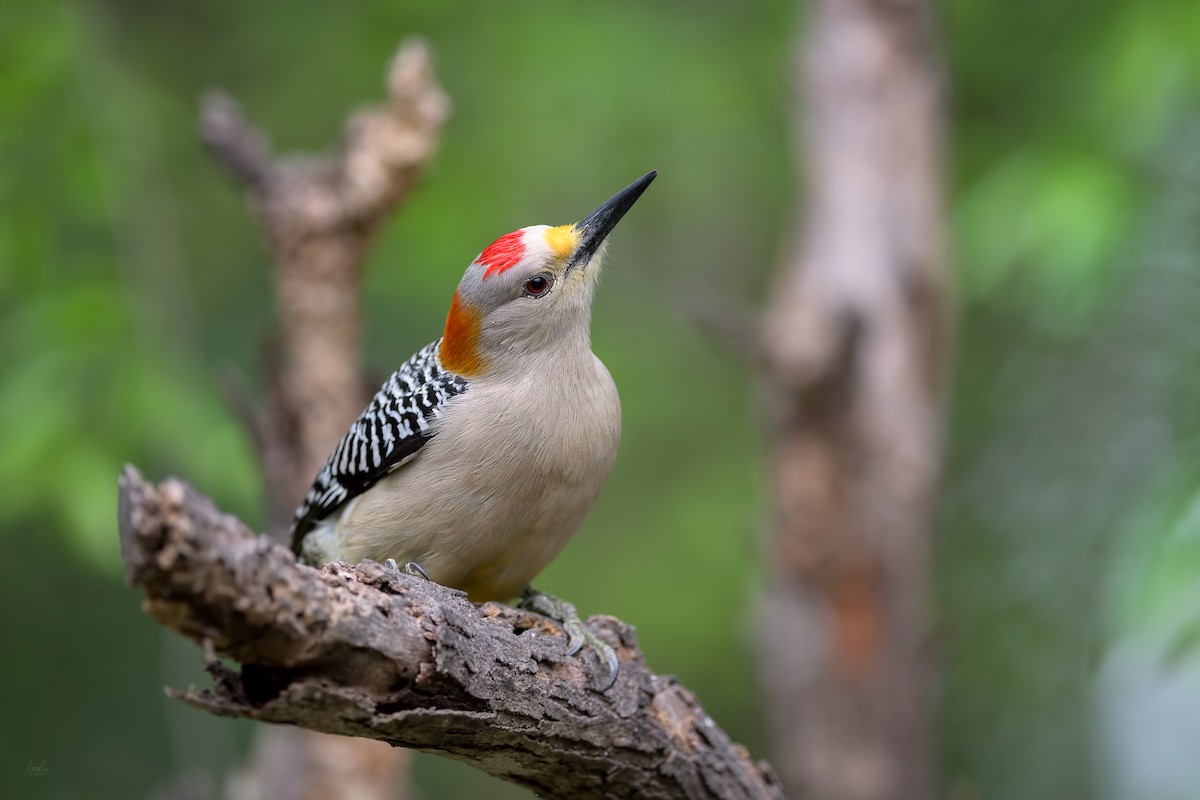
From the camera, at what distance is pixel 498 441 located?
12.8 ft

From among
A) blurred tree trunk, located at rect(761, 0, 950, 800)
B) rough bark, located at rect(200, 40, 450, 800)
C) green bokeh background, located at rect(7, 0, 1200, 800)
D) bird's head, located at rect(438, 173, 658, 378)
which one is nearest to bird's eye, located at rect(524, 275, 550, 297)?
bird's head, located at rect(438, 173, 658, 378)

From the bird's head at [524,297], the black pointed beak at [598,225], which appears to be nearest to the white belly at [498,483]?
the bird's head at [524,297]

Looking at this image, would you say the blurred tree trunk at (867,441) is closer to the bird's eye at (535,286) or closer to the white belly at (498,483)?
the bird's eye at (535,286)

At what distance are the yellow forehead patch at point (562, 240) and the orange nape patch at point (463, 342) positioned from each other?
345mm

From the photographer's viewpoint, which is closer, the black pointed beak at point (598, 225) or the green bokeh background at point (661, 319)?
the black pointed beak at point (598, 225)

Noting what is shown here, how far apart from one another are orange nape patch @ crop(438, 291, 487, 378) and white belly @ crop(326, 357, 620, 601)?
0.10m

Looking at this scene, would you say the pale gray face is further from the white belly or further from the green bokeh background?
Answer: the green bokeh background

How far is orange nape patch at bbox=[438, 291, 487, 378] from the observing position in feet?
13.9

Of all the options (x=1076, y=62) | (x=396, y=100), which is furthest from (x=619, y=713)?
(x=1076, y=62)

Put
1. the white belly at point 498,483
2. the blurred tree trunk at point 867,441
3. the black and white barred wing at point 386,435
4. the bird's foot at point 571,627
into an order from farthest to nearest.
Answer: the blurred tree trunk at point 867,441 < the black and white barred wing at point 386,435 < the white belly at point 498,483 < the bird's foot at point 571,627

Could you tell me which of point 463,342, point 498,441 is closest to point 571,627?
point 498,441

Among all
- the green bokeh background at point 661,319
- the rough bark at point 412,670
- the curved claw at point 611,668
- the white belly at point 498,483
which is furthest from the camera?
the green bokeh background at point 661,319

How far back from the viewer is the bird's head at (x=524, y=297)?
13.8 ft

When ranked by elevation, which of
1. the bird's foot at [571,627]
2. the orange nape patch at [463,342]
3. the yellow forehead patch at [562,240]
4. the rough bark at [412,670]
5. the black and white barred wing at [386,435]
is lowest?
the rough bark at [412,670]
